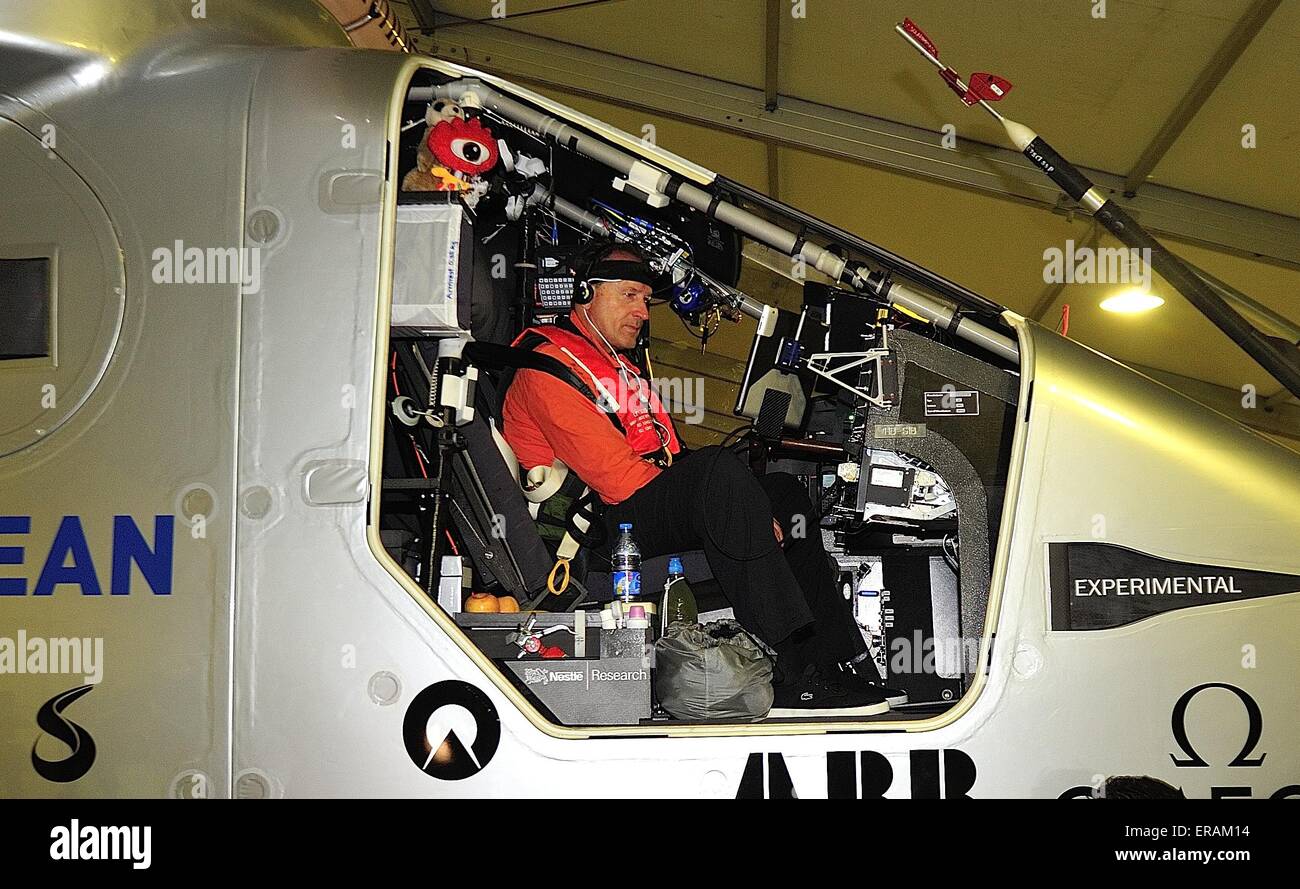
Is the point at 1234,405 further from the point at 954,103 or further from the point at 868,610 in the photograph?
the point at 868,610

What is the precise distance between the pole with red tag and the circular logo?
6.33 feet

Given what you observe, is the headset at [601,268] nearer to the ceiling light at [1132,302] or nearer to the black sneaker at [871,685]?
the black sneaker at [871,685]

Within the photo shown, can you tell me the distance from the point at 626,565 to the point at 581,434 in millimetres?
463

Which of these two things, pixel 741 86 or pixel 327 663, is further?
pixel 741 86

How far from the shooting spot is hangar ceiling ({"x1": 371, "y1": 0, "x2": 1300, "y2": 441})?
16.9 feet

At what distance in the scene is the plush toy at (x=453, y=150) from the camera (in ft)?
9.25

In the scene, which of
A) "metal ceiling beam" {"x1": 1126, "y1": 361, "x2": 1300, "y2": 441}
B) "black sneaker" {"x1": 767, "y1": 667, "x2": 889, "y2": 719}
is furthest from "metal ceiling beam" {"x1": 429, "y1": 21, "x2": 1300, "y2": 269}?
"black sneaker" {"x1": 767, "y1": 667, "x2": 889, "y2": 719}

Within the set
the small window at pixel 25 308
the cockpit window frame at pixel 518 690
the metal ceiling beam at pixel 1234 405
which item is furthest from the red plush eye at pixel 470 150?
the metal ceiling beam at pixel 1234 405

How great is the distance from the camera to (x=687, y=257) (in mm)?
3539

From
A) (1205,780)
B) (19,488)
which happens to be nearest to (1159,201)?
(1205,780)

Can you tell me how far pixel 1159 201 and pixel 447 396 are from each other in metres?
5.08

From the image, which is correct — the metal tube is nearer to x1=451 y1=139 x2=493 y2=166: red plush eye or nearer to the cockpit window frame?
x1=451 y1=139 x2=493 y2=166: red plush eye

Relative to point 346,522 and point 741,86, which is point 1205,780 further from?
point 741,86

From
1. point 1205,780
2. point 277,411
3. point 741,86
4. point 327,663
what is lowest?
point 1205,780
